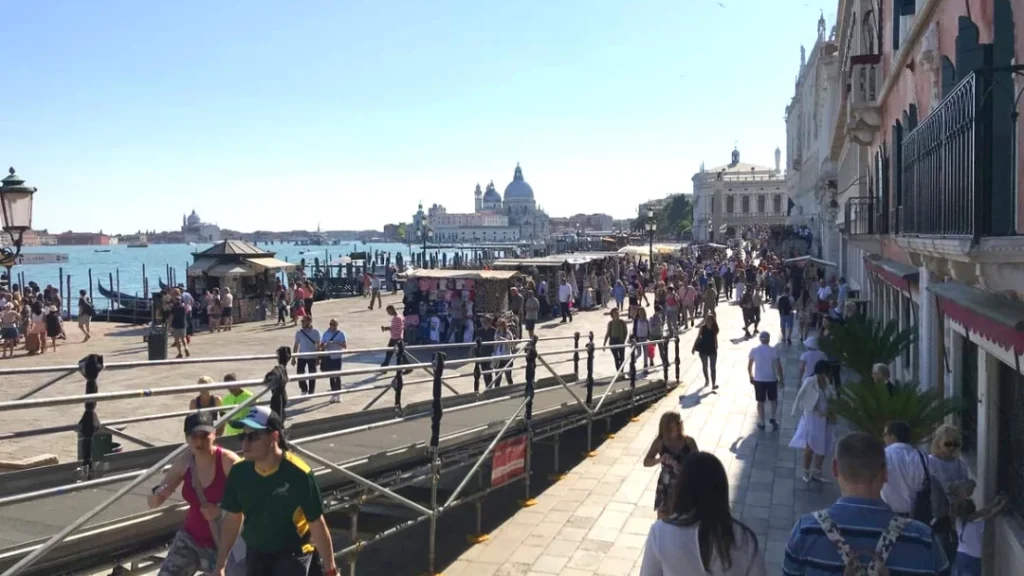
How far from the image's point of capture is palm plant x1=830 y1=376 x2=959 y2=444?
6.94 m

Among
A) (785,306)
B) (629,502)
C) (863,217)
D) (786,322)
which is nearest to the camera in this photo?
(629,502)

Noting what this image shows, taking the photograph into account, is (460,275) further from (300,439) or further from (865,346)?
(300,439)

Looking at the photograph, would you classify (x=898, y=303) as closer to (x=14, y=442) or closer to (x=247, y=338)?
(x=14, y=442)

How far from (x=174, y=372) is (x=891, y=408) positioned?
13.2 metres

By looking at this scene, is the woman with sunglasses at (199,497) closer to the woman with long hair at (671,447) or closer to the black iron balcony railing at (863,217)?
the woman with long hair at (671,447)

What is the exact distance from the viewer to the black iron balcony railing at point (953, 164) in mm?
5137

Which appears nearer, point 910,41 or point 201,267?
point 910,41

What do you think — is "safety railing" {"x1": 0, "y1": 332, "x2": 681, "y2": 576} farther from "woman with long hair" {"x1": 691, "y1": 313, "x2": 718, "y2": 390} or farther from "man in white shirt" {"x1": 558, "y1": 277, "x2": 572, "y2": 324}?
"man in white shirt" {"x1": 558, "y1": 277, "x2": 572, "y2": 324}

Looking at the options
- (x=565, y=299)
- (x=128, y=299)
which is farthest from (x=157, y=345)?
(x=128, y=299)

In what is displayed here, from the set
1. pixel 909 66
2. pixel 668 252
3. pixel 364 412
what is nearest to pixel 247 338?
pixel 364 412

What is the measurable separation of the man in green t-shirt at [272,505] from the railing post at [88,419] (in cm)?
156

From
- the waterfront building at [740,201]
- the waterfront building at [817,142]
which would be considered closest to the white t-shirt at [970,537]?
the waterfront building at [817,142]

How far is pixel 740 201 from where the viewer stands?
104000 mm

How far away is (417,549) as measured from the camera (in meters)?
7.94
